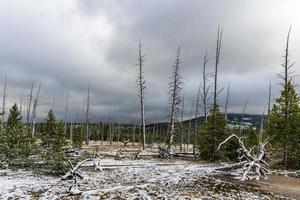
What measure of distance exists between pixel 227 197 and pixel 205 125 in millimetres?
16597

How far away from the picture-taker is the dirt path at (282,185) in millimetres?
14467

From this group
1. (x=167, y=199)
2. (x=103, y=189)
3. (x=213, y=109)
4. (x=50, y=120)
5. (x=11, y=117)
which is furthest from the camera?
(x=50, y=120)

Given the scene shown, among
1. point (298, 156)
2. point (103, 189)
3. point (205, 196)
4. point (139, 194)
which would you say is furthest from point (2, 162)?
point (298, 156)

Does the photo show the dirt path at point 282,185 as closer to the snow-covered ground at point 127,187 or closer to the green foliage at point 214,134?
the snow-covered ground at point 127,187

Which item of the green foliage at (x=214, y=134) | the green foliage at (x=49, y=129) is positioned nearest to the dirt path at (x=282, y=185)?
the green foliage at (x=214, y=134)

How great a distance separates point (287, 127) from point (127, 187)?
663 inches

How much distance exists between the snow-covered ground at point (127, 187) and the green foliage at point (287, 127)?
35.8 ft

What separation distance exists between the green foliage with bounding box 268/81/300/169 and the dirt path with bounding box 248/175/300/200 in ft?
23.5

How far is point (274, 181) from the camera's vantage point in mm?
17422

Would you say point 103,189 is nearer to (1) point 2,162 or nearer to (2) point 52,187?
(2) point 52,187

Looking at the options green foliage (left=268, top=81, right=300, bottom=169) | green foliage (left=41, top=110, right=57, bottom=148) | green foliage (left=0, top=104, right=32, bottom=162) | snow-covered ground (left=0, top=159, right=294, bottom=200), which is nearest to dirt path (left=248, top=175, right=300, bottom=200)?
snow-covered ground (left=0, top=159, right=294, bottom=200)

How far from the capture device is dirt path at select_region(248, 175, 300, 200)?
14467mm

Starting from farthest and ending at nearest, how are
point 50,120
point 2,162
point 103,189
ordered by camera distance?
point 50,120
point 2,162
point 103,189

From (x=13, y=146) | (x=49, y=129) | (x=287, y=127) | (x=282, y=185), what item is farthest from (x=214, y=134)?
(x=49, y=129)
